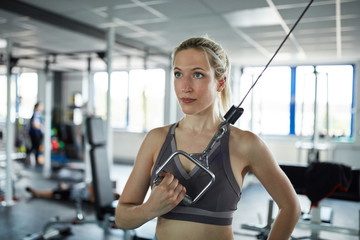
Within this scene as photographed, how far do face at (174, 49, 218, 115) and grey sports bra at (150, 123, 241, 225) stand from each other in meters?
0.13

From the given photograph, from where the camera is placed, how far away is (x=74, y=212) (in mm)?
4129

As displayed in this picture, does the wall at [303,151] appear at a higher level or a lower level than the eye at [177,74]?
lower

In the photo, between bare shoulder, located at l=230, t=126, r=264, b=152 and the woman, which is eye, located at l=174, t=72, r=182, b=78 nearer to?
the woman

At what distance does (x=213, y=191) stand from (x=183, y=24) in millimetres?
3782

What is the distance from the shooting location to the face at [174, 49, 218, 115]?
2.72ft

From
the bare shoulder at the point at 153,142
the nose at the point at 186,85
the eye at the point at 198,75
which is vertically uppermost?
the eye at the point at 198,75

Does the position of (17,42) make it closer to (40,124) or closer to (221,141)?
(40,124)

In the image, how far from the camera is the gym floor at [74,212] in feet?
11.0

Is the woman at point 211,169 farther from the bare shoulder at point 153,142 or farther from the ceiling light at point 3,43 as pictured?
the ceiling light at point 3,43

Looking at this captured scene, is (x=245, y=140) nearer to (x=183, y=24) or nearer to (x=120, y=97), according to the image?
(x=183, y=24)

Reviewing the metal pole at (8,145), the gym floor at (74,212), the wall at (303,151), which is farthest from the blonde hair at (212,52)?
the wall at (303,151)

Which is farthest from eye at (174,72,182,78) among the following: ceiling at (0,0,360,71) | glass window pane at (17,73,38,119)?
glass window pane at (17,73,38,119)

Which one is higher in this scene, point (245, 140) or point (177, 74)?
point (177, 74)

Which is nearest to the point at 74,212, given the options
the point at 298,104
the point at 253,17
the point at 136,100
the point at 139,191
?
the point at 253,17
